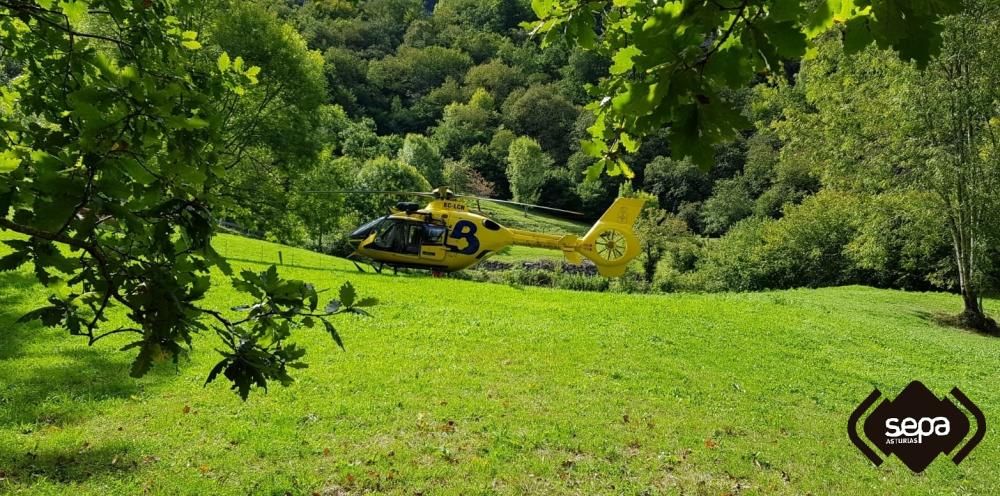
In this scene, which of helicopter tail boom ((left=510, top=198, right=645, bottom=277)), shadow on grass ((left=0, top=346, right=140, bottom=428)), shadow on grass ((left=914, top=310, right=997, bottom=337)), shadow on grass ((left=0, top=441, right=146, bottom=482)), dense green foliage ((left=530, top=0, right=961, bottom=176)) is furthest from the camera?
helicopter tail boom ((left=510, top=198, right=645, bottom=277))

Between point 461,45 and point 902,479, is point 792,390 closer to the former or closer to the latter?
point 902,479

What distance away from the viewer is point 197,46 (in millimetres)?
2959

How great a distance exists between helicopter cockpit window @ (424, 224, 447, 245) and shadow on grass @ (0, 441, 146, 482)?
38.1 ft

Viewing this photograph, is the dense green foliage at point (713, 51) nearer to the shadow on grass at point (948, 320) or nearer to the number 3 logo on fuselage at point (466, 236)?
the number 3 logo on fuselage at point (466, 236)

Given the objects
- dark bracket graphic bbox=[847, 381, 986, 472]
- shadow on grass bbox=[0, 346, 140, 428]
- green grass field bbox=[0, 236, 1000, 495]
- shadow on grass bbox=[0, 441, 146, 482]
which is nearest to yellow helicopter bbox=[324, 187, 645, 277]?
green grass field bbox=[0, 236, 1000, 495]

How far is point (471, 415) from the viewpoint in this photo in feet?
19.9

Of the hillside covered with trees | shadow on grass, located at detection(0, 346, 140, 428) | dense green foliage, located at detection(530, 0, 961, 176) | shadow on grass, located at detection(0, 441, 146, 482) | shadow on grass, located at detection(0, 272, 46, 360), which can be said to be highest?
the hillside covered with trees

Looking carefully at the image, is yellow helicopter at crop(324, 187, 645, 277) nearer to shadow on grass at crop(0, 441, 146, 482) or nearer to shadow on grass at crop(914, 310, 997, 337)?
shadow on grass at crop(914, 310, 997, 337)

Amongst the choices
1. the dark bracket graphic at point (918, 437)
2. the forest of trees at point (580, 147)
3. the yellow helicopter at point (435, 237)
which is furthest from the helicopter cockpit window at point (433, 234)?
the dark bracket graphic at point (918, 437)

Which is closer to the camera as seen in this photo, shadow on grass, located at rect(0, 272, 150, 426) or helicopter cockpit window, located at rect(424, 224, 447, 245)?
shadow on grass, located at rect(0, 272, 150, 426)

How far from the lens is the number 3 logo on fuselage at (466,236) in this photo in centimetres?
1644

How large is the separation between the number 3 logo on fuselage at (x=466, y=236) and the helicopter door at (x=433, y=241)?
0.26m

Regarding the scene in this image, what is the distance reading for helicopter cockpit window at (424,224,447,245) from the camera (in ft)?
53.3

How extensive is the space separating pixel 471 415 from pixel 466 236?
35.1ft
